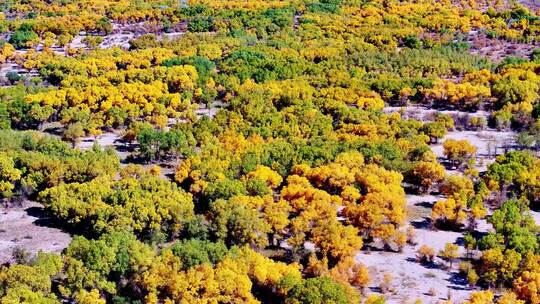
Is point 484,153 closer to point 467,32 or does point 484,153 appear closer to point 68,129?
point 68,129

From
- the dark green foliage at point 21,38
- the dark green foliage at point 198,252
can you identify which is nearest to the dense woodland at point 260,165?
the dark green foliage at point 198,252

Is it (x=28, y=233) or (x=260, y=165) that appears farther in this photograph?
(x=260, y=165)

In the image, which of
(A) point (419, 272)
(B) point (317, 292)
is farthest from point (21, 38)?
(B) point (317, 292)

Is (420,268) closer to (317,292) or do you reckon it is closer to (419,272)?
(419,272)

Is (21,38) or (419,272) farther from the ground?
(21,38)

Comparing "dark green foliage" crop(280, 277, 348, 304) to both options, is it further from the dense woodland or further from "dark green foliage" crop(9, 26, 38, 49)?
"dark green foliage" crop(9, 26, 38, 49)

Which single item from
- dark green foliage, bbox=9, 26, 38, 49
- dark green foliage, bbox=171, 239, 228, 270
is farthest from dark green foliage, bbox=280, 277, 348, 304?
dark green foliage, bbox=9, 26, 38, 49

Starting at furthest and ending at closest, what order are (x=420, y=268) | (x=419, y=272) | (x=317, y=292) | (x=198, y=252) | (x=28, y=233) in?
(x=28, y=233) → (x=420, y=268) → (x=419, y=272) → (x=198, y=252) → (x=317, y=292)

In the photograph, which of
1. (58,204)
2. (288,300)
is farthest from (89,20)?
(288,300)
